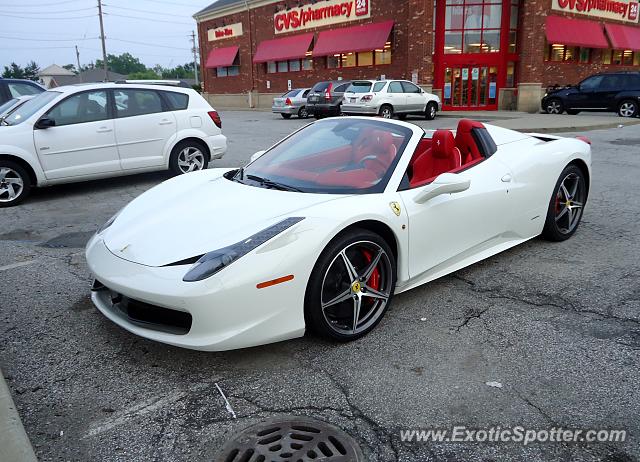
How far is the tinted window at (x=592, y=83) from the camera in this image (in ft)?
69.5

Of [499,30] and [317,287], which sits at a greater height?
[499,30]

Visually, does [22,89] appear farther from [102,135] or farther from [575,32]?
[575,32]

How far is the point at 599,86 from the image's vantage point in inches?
832

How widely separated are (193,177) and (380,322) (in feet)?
6.59

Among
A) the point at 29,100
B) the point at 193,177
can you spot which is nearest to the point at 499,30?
the point at 29,100

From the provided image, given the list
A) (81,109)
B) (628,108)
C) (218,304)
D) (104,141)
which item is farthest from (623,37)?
(218,304)

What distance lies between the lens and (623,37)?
31.0 m

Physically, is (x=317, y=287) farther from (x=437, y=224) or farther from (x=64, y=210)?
(x=64, y=210)

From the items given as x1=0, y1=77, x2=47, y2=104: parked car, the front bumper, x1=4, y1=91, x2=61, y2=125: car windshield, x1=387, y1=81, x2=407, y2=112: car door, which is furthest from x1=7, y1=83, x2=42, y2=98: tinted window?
x1=387, y1=81, x2=407, y2=112: car door

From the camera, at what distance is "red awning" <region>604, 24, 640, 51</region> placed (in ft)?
99.4

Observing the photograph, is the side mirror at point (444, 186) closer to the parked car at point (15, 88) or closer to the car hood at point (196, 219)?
the car hood at point (196, 219)

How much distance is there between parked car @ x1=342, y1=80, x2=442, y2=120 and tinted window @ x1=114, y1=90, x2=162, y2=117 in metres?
12.3

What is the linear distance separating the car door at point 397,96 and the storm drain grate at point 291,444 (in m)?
19.0

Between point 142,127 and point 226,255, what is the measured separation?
6.05 metres
